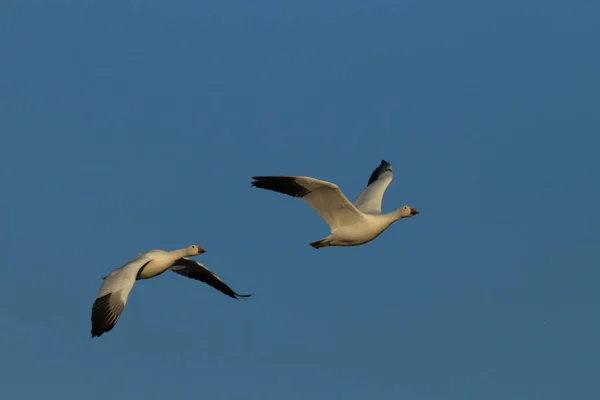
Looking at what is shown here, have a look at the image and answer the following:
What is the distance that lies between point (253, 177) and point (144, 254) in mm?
3397

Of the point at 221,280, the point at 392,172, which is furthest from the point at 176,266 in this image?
the point at 392,172

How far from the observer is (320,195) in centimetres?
2870

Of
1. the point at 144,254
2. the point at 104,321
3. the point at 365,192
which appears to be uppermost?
the point at 365,192

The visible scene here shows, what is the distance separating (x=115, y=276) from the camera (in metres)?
28.3

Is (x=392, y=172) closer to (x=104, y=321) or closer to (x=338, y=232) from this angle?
(x=338, y=232)

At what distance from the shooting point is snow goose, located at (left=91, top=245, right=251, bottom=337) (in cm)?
2712

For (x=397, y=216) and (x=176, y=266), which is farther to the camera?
(x=176, y=266)

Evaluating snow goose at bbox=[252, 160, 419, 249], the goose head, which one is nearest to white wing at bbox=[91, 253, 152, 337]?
snow goose at bbox=[252, 160, 419, 249]

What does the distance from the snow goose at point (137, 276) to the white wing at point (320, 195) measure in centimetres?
317

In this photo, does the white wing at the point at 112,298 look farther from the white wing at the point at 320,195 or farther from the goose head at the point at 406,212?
the goose head at the point at 406,212

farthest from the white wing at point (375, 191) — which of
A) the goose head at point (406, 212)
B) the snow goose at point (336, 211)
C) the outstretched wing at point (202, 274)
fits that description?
the outstretched wing at point (202, 274)

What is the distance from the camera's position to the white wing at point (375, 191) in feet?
103

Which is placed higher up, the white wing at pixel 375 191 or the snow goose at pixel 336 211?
the white wing at pixel 375 191

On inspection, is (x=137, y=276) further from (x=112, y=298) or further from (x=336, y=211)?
(x=336, y=211)
